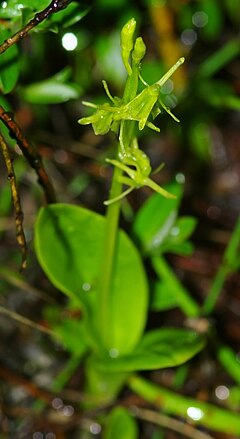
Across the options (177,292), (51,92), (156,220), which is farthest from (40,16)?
(177,292)


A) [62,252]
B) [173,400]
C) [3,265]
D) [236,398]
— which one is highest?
Result: [62,252]

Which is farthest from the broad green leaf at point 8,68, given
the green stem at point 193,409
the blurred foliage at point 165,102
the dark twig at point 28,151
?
the green stem at point 193,409

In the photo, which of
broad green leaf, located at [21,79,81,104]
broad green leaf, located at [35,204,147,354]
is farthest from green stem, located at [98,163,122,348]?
broad green leaf, located at [21,79,81,104]

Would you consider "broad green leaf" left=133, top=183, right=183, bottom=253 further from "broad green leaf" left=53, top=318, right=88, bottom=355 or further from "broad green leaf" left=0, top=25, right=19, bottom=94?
"broad green leaf" left=0, top=25, right=19, bottom=94

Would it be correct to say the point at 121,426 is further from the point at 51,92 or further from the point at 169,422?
the point at 51,92

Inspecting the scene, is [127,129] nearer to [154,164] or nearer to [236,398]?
[236,398]

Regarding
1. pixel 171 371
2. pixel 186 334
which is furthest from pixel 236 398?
pixel 186 334
